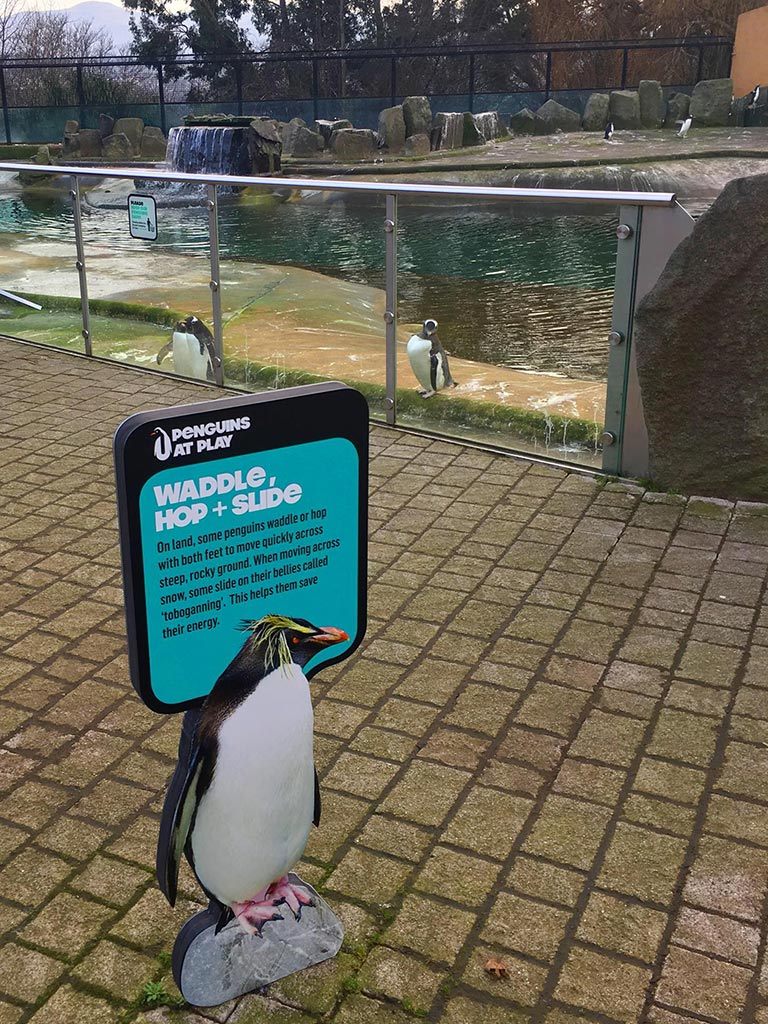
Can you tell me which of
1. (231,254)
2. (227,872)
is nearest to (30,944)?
(227,872)

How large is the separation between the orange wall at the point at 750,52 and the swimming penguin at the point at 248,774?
37035 mm

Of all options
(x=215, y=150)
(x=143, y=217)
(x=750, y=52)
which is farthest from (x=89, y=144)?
(x=143, y=217)

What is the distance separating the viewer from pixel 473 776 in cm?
336

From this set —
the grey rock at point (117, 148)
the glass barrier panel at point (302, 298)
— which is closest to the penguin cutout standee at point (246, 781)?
the glass barrier panel at point (302, 298)

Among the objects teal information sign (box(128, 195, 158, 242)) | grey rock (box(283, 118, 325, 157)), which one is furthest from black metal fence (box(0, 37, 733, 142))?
teal information sign (box(128, 195, 158, 242))

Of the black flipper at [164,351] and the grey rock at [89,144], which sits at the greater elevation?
the grey rock at [89,144]

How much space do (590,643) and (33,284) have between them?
647 centimetres

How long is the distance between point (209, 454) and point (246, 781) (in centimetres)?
72

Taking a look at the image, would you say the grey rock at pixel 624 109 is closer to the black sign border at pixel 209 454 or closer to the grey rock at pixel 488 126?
the grey rock at pixel 488 126

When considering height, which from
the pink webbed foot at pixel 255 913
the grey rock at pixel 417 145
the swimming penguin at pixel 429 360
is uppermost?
the grey rock at pixel 417 145

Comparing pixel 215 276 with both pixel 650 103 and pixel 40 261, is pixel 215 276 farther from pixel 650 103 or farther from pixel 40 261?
pixel 650 103

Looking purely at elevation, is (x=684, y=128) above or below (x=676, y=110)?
below

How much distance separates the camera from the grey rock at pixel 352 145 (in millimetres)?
25391

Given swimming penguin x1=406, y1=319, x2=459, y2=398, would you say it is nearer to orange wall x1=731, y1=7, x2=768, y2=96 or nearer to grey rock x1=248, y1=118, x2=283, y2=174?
grey rock x1=248, y1=118, x2=283, y2=174
